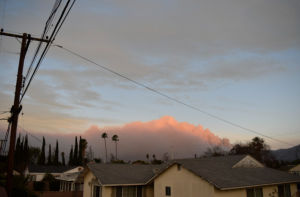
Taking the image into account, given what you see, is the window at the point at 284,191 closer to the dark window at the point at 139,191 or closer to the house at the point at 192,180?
the house at the point at 192,180

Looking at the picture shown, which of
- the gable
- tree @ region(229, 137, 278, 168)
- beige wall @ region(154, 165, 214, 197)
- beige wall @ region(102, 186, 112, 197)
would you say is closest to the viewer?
beige wall @ region(154, 165, 214, 197)

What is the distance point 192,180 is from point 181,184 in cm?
166

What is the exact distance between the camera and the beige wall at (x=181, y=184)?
72.9 feet

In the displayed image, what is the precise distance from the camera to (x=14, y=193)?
18453 mm

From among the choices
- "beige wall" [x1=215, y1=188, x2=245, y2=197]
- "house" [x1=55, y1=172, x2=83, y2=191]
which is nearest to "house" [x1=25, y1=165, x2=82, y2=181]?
"house" [x1=55, y1=172, x2=83, y2=191]

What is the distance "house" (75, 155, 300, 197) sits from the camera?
2239 cm

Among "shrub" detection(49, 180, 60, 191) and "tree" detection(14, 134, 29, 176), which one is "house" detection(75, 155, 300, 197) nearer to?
"shrub" detection(49, 180, 60, 191)

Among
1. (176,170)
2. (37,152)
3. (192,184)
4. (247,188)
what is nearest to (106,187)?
(176,170)

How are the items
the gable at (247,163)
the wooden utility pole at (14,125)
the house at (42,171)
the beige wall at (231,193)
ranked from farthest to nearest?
the house at (42,171) → the gable at (247,163) → the beige wall at (231,193) → the wooden utility pole at (14,125)

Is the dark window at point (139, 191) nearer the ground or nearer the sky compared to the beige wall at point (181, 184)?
nearer the ground

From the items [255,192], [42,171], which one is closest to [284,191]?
[255,192]

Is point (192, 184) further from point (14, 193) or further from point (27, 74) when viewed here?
point (27, 74)

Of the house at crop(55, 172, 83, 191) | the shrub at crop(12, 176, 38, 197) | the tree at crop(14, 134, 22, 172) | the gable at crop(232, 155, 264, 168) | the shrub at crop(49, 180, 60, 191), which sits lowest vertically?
the shrub at crop(49, 180, 60, 191)

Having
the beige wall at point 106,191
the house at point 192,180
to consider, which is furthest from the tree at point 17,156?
the beige wall at point 106,191
